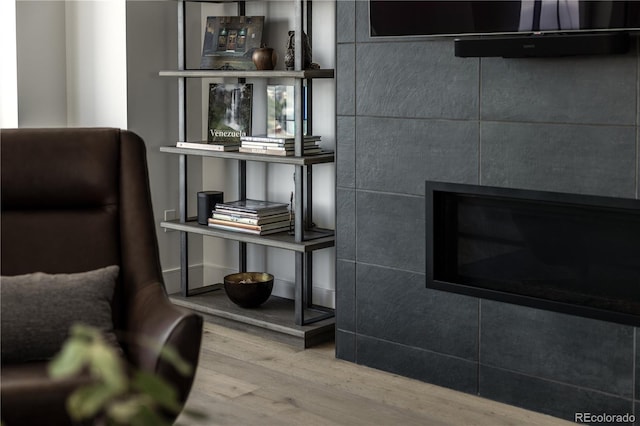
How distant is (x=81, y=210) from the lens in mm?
2830

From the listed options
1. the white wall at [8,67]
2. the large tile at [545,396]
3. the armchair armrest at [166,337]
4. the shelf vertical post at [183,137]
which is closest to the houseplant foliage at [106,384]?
the armchair armrest at [166,337]

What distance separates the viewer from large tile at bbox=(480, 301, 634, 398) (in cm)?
294

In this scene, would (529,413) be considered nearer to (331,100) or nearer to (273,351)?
(273,351)

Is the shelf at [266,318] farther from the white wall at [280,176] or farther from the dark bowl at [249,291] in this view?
the white wall at [280,176]

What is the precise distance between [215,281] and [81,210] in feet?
6.89

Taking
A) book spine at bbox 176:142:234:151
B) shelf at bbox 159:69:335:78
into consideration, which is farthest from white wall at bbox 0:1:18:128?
book spine at bbox 176:142:234:151

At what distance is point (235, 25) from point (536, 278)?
1996 millimetres

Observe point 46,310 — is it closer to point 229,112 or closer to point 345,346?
point 345,346

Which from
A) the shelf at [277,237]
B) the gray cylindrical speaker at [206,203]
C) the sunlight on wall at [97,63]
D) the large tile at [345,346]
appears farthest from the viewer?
the sunlight on wall at [97,63]

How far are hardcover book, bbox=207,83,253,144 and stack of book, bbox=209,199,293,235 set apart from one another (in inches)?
13.0

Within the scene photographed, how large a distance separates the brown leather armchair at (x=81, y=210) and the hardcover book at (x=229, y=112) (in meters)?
1.43

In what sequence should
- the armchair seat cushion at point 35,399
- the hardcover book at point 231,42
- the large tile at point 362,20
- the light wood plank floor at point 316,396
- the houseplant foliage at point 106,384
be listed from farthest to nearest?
the hardcover book at point 231,42, the large tile at point 362,20, the light wood plank floor at point 316,396, the armchair seat cushion at point 35,399, the houseplant foliage at point 106,384

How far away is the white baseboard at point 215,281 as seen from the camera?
434 centimetres

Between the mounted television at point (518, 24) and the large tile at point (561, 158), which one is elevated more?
the mounted television at point (518, 24)
